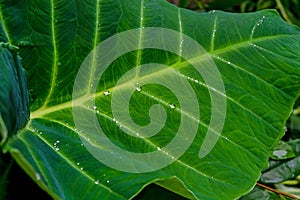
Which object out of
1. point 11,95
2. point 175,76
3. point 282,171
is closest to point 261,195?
point 282,171

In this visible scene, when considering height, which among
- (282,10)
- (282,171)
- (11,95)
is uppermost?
(11,95)

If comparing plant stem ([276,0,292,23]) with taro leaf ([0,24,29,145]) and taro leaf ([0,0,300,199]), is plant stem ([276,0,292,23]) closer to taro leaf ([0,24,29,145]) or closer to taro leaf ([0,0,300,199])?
taro leaf ([0,0,300,199])

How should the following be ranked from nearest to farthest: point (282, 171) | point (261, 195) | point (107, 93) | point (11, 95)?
1. point (11, 95)
2. point (107, 93)
3. point (261, 195)
4. point (282, 171)

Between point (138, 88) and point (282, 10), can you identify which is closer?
point (138, 88)

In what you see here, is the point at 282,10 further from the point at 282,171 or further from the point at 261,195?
the point at 261,195

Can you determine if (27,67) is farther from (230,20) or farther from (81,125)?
(230,20)

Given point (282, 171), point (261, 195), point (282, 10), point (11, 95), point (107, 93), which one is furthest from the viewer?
point (282, 10)
